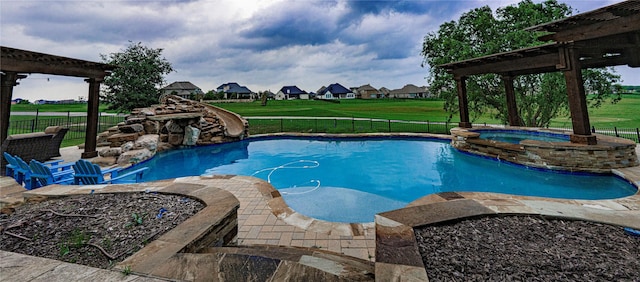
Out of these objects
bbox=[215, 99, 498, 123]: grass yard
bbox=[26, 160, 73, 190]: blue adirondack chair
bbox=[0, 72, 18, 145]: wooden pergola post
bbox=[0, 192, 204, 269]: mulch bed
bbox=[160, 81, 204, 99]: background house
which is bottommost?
bbox=[0, 192, 204, 269]: mulch bed

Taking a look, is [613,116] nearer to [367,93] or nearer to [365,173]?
[365,173]

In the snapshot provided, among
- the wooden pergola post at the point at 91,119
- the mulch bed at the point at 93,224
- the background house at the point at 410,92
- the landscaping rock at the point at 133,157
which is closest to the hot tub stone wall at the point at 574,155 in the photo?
the mulch bed at the point at 93,224

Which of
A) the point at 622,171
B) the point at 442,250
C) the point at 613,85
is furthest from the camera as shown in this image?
the point at 613,85

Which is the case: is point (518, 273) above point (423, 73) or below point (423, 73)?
below

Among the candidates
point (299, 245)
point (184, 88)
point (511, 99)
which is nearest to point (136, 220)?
point (299, 245)

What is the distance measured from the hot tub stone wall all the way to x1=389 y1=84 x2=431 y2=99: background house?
66306mm

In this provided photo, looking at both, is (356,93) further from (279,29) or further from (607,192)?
(607,192)

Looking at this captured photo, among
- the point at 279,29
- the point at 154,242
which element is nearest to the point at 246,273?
the point at 154,242

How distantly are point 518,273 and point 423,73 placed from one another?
49.5 ft

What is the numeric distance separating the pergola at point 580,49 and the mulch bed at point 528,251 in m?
6.03

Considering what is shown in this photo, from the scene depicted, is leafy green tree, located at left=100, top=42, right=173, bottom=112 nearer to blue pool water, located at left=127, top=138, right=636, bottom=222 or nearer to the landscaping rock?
blue pool water, located at left=127, top=138, right=636, bottom=222

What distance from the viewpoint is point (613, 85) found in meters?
11.3

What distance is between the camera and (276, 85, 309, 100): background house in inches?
3102

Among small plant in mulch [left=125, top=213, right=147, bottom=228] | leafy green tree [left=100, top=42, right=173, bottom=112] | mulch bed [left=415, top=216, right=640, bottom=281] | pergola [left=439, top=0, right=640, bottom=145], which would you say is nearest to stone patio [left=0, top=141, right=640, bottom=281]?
mulch bed [left=415, top=216, right=640, bottom=281]
